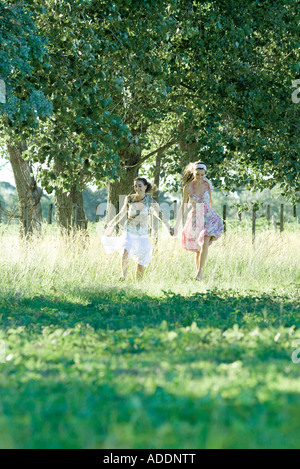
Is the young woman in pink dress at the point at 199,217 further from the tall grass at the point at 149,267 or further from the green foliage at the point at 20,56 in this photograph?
the green foliage at the point at 20,56

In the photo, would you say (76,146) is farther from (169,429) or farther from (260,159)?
(169,429)

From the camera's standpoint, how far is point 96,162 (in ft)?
29.5

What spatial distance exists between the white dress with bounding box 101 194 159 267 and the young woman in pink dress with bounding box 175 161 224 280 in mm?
603

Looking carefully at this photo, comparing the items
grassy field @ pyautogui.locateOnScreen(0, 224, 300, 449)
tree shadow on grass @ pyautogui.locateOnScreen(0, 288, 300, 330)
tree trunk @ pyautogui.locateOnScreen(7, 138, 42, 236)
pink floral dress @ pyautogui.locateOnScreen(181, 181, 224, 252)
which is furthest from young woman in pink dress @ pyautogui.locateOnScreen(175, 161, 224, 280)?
tree trunk @ pyautogui.locateOnScreen(7, 138, 42, 236)

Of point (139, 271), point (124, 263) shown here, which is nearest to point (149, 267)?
point (139, 271)

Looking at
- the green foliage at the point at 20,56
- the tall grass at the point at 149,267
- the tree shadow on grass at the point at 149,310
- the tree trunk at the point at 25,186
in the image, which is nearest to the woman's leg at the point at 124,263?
the tall grass at the point at 149,267

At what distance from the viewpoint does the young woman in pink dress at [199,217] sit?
35.7ft

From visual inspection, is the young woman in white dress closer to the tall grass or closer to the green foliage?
the tall grass

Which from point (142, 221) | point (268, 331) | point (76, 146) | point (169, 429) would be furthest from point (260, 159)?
point (169, 429)

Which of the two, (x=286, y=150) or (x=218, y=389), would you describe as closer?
(x=218, y=389)

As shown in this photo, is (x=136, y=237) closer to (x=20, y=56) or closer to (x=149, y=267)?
(x=149, y=267)

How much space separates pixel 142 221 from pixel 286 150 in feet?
13.2

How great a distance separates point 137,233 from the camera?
35.7 feet

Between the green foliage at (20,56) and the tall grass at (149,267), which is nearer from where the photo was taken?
the green foliage at (20,56)
